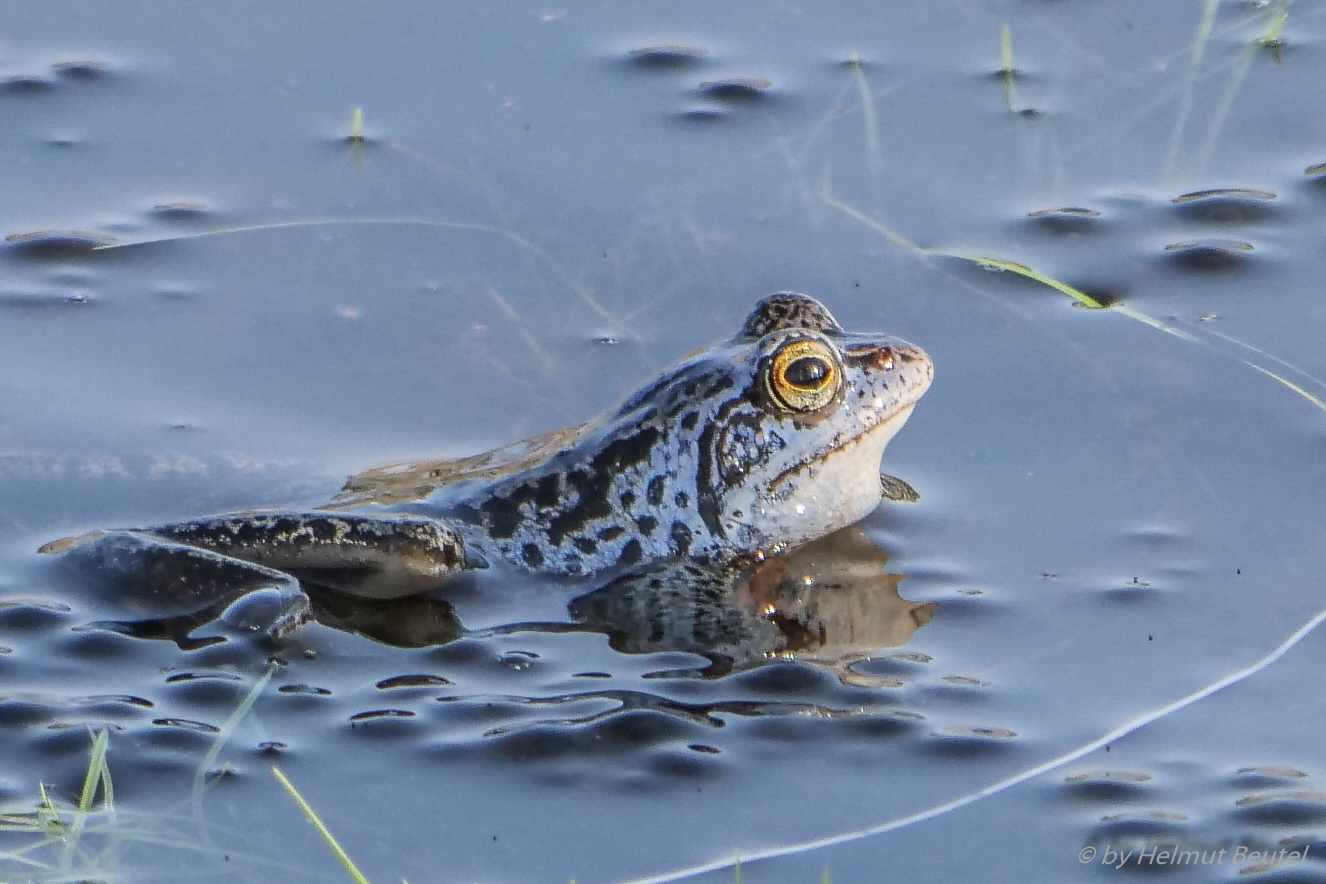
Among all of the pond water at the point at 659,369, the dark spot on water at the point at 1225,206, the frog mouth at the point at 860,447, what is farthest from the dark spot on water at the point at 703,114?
the frog mouth at the point at 860,447

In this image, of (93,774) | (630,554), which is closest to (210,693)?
(93,774)

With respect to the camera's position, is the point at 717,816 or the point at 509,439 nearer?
the point at 717,816

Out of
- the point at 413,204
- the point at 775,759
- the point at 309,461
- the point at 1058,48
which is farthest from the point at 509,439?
the point at 1058,48

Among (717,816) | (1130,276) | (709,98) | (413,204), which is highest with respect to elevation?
(709,98)

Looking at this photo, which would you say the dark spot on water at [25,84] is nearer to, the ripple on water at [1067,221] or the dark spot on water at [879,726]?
the ripple on water at [1067,221]

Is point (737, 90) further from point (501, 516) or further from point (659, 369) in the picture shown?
point (501, 516)

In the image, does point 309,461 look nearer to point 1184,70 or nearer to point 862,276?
point 862,276
